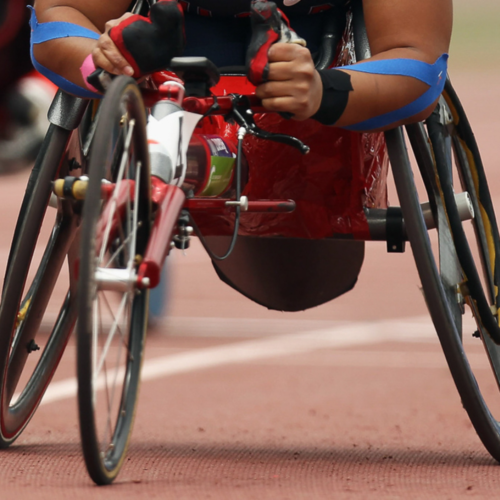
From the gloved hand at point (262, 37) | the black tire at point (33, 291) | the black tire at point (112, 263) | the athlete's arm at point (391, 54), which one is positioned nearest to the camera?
the black tire at point (112, 263)

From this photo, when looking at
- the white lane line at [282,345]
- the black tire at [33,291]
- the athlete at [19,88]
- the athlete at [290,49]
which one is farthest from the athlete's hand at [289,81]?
the athlete at [19,88]

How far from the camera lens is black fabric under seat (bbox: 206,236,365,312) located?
461 centimetres

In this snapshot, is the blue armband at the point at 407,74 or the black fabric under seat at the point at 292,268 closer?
the blue armband at the point at 407,74

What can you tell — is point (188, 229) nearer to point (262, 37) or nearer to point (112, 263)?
point (112, 263)

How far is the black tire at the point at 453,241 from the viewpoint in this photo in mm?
3553

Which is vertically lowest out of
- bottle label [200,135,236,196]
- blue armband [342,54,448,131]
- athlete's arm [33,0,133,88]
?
bottle label [200,135,236,196]

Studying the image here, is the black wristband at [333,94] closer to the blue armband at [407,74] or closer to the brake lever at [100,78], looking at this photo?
the blue armband at [407,74]

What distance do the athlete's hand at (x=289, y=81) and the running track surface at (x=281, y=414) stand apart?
0.99 meters

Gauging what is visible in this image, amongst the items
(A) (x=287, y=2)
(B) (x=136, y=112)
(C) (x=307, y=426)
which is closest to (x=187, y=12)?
(A) (x=287, y=2)

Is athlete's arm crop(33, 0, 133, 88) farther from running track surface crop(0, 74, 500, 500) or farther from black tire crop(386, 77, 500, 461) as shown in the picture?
running track surface crop(0, 74, 500, 500)

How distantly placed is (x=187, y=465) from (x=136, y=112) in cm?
112

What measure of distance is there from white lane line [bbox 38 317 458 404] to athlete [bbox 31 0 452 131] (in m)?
2.27

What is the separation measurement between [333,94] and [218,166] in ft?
1.37

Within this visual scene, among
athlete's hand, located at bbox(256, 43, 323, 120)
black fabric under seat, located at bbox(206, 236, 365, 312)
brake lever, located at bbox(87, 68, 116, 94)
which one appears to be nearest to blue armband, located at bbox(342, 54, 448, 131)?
athlete's hand, located at bbox(256, 43, 323, 120)
